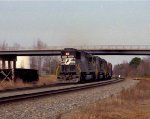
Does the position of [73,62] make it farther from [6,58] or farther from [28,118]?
[6,58]

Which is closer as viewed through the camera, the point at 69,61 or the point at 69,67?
the point at 69,67

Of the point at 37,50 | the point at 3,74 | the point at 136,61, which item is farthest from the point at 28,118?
the point at 136,61

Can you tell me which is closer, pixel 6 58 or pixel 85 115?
pixel 85 115

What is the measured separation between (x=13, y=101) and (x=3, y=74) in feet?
85.2

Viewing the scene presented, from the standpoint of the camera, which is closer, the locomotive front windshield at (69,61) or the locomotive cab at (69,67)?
the locomotive cab at (69,67)

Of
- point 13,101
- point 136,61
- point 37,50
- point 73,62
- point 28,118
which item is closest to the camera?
point 28,118

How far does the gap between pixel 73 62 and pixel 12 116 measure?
2753 cm

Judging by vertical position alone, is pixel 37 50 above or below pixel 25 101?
above

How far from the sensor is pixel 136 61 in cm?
15750

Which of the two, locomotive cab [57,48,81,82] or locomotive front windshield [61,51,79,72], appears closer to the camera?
locomotive cab [57,48,81,82]

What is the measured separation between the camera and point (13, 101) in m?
18.5

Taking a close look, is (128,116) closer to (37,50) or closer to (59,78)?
(59,78)

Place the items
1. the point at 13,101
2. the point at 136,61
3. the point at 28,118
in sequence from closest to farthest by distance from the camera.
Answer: the point at 28,118
the point at 13,101
the point at 136,61

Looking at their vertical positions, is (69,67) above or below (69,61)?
below
